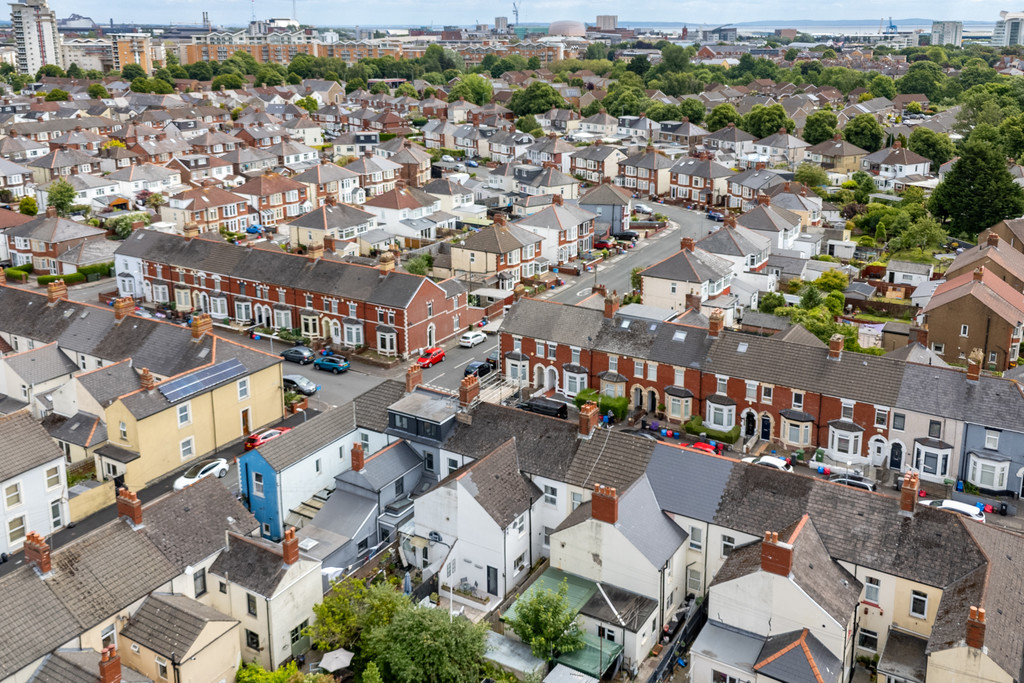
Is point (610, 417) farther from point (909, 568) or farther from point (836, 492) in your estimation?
→ point (909, 568)

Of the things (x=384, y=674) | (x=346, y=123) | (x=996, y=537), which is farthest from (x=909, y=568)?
(x=346, y=123)

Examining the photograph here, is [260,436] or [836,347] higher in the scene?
[836,347]

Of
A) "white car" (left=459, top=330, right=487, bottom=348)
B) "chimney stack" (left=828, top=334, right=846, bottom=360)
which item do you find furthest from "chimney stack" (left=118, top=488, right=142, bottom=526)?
"chimney stack" (left=828, top=334, right=846, bottom=360)

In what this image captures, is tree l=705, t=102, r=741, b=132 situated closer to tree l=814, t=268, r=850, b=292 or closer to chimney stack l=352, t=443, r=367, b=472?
tree l=814, t=268, r=850, b=292

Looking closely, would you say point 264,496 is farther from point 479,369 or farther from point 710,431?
point 710,431

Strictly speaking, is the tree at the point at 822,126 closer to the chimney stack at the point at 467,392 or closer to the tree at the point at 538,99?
the tree at the point at 538,99

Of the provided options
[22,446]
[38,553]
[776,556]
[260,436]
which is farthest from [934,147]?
[38,553]
